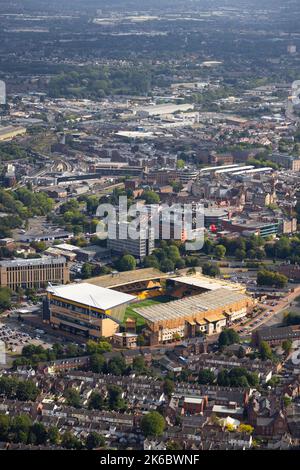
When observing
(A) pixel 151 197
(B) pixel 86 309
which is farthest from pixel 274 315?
(A) pixel 151 197

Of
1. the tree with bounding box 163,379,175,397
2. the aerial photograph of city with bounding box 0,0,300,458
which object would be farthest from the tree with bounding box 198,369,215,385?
the tree with bounding box 163,379,175,397

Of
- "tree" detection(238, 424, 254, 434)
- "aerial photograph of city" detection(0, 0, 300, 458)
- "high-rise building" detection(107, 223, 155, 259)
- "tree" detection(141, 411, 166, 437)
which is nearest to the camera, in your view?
"tree" detection(141, 411, 166, 437)

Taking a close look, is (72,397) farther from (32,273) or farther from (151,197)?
(151,197)

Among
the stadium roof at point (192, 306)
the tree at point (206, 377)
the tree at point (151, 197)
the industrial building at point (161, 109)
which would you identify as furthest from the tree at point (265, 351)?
the industrial building at point (161, 109)

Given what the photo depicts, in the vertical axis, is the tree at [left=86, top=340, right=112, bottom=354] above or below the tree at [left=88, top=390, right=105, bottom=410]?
below

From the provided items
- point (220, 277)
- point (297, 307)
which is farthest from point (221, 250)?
point (297, 307)

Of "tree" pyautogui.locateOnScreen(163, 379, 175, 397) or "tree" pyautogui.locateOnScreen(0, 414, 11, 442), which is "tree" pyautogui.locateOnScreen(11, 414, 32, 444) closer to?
"tree" pyautogui.locateOnScreen(0, 414, 11, 442)

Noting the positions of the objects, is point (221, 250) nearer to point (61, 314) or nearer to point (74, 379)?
point (61, 314)
